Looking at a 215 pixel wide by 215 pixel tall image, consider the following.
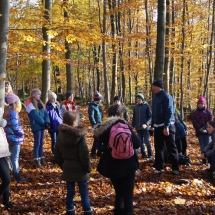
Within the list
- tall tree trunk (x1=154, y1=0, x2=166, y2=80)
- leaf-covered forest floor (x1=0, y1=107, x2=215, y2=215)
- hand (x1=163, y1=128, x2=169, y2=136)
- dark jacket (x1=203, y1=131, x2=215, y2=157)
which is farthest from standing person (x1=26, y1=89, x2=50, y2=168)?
dark jacket (x1=203, y1=131, x2=215, y2=157)

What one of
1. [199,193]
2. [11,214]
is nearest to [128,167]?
[11,214]

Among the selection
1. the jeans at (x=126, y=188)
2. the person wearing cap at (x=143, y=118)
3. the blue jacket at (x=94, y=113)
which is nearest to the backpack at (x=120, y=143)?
the jeans at (x=126, y=188)

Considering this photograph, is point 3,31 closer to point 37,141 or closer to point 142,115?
point 37,141

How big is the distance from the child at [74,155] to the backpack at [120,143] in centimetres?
45

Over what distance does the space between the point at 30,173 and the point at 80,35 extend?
12.2ft

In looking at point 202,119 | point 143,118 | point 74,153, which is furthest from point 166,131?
point 74,153

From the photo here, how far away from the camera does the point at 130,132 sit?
3631 millimetres

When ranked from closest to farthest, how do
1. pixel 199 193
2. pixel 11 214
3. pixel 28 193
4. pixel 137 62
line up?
pixel 11 214
pixel 28 193
pixel 199 193
pixel 137 62

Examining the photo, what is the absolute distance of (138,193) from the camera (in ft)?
16.5

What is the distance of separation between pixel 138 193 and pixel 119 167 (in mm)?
1751

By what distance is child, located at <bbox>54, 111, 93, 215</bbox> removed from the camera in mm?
3723

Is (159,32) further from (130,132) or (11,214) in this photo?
(11,214)

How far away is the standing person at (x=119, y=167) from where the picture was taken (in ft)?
11.8

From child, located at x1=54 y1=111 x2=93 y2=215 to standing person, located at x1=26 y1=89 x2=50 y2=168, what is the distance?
2198mm
